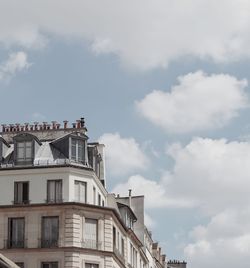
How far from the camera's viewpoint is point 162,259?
125 metres

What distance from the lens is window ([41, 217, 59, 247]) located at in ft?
237

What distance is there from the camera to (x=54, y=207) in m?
72.6

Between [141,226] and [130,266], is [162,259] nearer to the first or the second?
[141,226]

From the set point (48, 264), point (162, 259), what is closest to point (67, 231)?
point (48, 264)

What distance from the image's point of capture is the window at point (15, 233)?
237 feet

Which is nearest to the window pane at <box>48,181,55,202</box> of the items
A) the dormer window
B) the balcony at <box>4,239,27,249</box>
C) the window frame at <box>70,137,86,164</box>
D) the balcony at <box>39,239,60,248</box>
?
the dormer window

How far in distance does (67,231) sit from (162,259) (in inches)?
2154

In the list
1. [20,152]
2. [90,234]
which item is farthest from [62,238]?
[20,152]

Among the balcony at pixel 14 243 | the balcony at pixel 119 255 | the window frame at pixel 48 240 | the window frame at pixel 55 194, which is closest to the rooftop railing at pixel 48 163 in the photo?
the window frame at pixel 55 194

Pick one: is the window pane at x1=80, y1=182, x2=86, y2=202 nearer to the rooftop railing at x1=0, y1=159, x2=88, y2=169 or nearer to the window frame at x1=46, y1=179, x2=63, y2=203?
the rooftop railing at x1=0, y1=159, x2=88, y2=169

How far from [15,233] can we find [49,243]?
302 cm

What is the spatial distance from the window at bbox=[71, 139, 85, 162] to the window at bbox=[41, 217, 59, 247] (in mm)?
5615

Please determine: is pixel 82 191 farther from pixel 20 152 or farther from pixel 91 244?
pixel 20 152

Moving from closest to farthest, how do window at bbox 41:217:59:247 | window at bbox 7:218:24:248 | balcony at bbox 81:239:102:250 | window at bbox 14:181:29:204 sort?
window at bbox 41:217:59:247 < window at bbox 7:218:24:248 < balcony at bbox 81:239:102:250 < window at bbox 14:181:29:204
